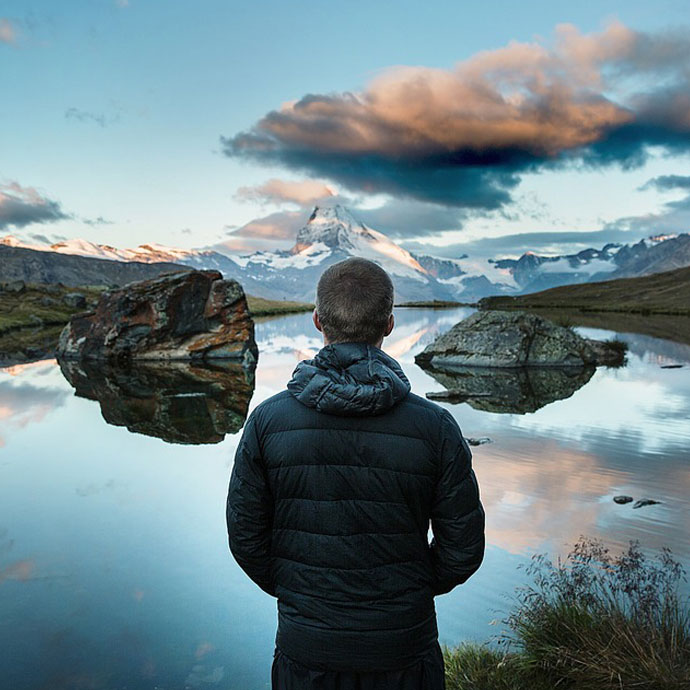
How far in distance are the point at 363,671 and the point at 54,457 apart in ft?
34.9

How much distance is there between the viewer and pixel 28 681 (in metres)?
5.06

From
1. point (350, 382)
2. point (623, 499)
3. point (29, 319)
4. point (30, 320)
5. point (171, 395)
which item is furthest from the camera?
point (29, 319)

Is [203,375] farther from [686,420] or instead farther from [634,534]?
[634,534]

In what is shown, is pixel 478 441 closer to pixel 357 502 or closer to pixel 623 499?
pixel 623 499

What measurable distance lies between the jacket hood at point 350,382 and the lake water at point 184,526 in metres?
3.22

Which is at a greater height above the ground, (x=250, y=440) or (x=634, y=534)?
(x=250, y=440)

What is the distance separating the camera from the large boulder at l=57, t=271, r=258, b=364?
30562 mm

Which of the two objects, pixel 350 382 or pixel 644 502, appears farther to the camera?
pixel 644 502

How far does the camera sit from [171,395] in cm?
1959

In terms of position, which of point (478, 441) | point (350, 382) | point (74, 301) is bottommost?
point (478, 441)

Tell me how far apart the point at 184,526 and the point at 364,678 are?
18.9 feet

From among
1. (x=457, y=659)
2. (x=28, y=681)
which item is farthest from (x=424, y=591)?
(x=28, y=681)

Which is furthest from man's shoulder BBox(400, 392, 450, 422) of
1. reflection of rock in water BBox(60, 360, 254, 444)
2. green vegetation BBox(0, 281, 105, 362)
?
green vegetation BBox(0, 281, 105, 362)

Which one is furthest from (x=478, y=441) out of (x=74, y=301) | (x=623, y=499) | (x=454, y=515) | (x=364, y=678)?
(x=74, y=301)
